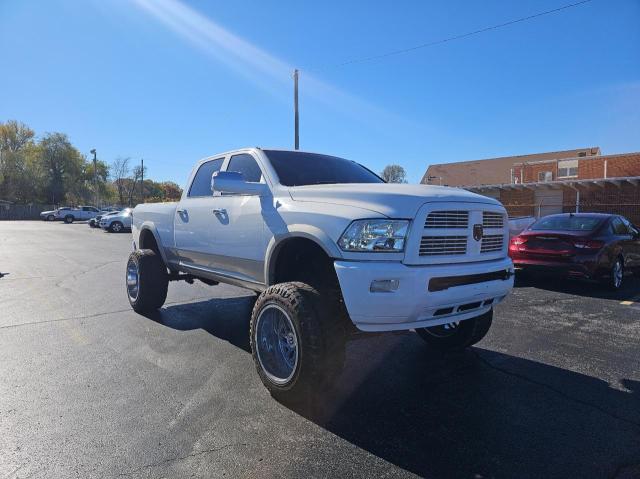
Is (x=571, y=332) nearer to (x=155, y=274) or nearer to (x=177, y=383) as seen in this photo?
(x=177, y=383)

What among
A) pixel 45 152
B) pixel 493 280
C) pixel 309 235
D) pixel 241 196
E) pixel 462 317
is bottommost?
pixel 462 317

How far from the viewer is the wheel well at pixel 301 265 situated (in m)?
3.77

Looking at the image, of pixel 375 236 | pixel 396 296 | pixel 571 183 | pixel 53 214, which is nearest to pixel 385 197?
pixel 375 236

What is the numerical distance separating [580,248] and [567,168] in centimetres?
2600

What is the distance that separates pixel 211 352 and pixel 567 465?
3.24 m

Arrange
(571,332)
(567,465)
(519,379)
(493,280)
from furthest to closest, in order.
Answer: (571,332) → (519,379) → (493,280) → (567,465)

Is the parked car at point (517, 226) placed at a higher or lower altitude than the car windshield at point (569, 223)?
lower

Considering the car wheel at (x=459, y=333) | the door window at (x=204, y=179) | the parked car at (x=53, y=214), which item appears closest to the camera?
the car wheel at (x=459, y=333)

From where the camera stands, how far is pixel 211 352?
15.2 feet

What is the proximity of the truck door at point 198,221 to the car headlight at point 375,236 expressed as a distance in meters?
2.06

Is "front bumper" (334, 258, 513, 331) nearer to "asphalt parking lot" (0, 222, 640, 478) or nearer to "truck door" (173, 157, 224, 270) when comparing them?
"asphalt parking lot" (0, 222, 640, 478)

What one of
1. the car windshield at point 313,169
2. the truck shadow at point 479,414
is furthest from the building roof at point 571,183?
the truck shadow at point 479,414

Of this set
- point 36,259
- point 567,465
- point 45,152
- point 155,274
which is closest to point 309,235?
point 567,465

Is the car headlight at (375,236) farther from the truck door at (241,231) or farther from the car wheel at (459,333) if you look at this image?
the car wheel at (459,333)
